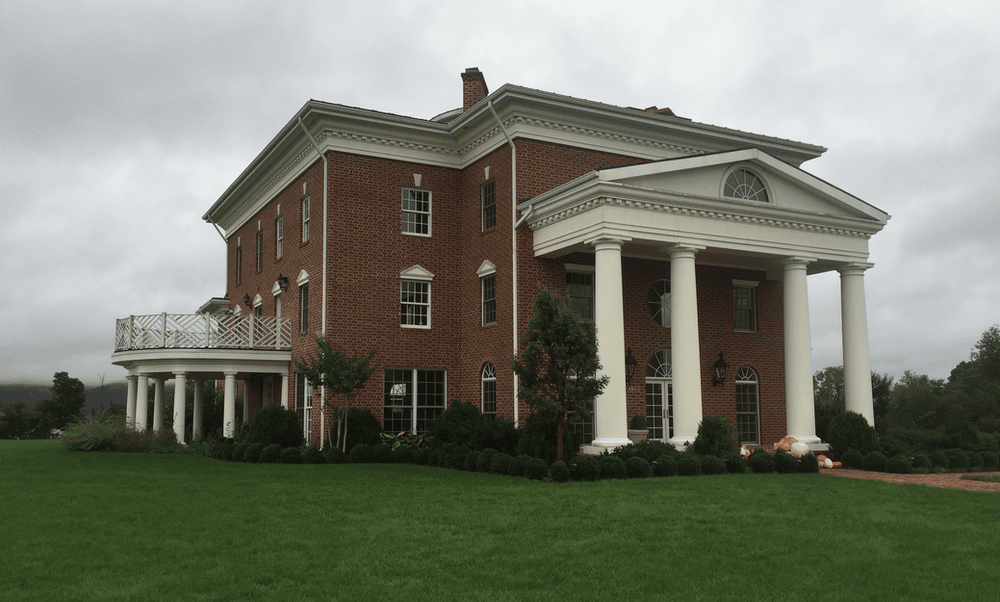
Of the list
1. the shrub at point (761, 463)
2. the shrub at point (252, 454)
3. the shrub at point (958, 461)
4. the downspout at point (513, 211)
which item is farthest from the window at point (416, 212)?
the shrub at point (958, 461)

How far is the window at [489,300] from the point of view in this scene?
24047 mm

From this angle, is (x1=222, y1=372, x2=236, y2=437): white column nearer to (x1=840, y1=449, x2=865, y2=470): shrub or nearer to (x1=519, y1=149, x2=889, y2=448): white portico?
(x1=519, y1=149, x2=889, y2=448): white portico

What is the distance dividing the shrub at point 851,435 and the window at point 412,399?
1061cm

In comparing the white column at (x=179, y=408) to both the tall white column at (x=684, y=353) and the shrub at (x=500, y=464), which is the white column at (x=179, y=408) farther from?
the tall white column at (x=684, y=353)

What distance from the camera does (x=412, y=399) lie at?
24.7 metres

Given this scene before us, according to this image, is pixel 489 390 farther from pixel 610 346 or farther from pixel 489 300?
pixel 610 346

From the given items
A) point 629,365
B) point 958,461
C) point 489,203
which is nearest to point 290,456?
point 489,203

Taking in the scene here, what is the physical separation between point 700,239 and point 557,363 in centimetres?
603

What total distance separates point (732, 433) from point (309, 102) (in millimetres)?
13937

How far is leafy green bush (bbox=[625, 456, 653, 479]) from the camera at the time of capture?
56.4 feet

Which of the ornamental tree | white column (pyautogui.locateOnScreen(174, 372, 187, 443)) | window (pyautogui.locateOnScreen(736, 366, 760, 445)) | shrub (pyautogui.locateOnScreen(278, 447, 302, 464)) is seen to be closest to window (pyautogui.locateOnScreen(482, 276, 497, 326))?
shrub (pyautogui.locateOnScreen(278, 447, 302, 464))

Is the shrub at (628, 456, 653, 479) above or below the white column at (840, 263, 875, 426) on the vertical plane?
below

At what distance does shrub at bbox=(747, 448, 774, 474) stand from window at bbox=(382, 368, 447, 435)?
947 cm

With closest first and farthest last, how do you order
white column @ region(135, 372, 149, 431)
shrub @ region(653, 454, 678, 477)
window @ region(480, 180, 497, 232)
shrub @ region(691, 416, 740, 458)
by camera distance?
shrub @ region(653, 454, 678, 477)
shrub @ region(691, 416, 740, 458)
window @ region(480, 180, 497, 232)
white column @ region(135, 372, 149, 431)
